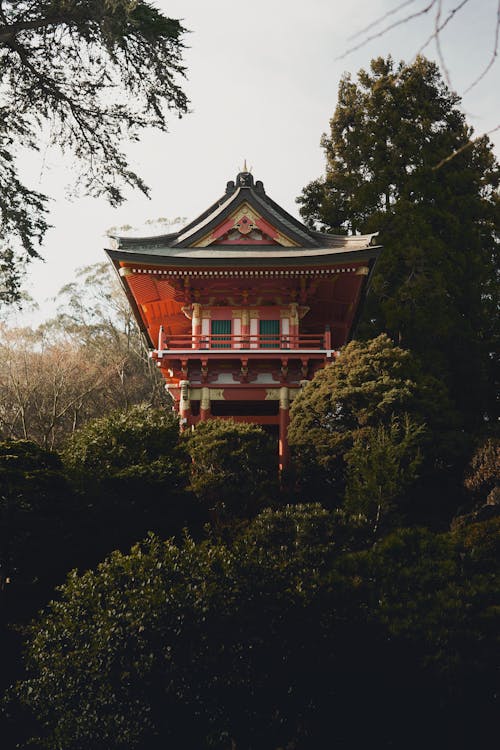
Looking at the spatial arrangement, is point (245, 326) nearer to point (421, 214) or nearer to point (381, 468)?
point (381, 468)

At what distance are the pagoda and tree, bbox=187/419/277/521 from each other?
122 inches

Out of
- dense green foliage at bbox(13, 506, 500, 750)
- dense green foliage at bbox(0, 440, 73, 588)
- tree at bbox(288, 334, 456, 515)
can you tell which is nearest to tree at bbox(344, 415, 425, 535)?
tree at bbox(288, 334, 456, 515)

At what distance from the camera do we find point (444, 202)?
26.4 metres

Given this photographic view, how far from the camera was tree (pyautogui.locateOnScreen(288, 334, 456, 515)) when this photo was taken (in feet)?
48.3

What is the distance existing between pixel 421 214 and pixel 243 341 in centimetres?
964

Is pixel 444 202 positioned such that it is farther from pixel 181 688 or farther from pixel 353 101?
pixel 181 688

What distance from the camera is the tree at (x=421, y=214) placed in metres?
23.8

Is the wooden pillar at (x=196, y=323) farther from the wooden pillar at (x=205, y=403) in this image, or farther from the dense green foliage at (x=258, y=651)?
the dense green foliage at (x=258, y=651)

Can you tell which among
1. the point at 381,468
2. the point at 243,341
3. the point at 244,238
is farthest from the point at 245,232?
Answer: the point at 381,468

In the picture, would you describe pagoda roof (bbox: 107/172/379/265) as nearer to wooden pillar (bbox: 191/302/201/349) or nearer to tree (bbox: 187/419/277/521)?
wooden pillar (bbox: 191/302/201/349)

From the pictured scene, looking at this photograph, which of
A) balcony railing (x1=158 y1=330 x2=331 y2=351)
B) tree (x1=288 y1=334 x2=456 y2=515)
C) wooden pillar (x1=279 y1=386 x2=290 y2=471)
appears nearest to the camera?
tree (x1=288 y1=334 x2=456 y2=515)

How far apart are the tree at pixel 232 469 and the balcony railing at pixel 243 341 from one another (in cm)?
377

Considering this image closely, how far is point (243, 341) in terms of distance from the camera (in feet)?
64.6

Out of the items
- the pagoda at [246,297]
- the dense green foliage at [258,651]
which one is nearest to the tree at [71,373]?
the pagoda at [246,297]
